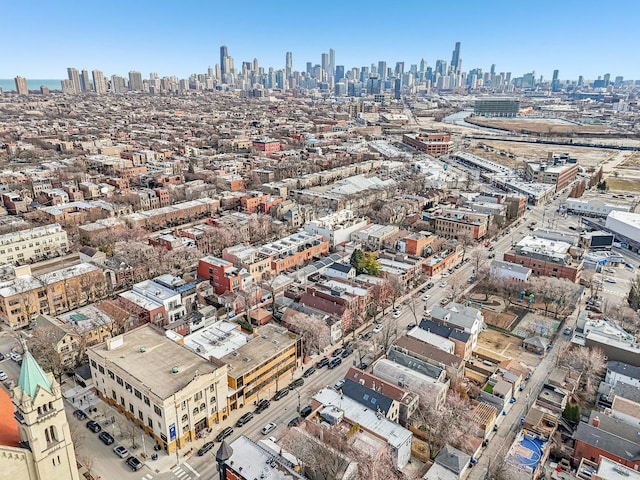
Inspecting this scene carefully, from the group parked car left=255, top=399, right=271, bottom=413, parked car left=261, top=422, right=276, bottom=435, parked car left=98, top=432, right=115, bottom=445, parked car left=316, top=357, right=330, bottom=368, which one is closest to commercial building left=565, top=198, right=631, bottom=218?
parked car left=316, top=357, right=330, bottom=368

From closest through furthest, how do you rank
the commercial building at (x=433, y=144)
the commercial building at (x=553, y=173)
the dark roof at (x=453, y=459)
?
1. the dark roof at (x=453, y=459)
2. the commercial building at (x=553, y=173)
3. the commercial building at (x=433, y=144)

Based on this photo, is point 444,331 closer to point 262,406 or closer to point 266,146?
point 262,406

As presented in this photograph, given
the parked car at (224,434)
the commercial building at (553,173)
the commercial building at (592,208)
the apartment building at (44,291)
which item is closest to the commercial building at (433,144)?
the commercial building at (553,173)

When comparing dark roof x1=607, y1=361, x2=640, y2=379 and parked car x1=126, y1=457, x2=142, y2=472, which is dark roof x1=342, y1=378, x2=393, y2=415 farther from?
dark roof x1=607, y1=361, x2=640, y2=379

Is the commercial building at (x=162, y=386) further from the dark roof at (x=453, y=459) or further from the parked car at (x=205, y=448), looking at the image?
the dark roof at (x=453, y=459)

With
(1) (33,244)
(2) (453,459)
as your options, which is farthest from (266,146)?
(2) (453,459)

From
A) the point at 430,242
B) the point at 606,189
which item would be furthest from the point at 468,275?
the point at 606,189
